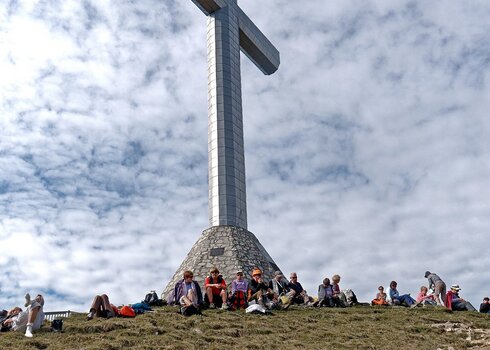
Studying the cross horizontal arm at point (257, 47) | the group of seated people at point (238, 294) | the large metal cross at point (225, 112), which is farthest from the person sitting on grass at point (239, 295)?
the cross horizontal arm at point (257, 47)

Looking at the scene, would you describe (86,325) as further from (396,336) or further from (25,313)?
(396,336)

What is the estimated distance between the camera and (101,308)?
671 inches

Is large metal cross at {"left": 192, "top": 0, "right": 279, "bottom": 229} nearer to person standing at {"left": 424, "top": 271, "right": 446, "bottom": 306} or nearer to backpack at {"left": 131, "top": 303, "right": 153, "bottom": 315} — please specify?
person standing at {"left": 424, "top": 271, "right": 446, "bottom": 306}

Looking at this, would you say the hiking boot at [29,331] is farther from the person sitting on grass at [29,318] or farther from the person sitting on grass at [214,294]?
the person sitting on grass at [214,294]

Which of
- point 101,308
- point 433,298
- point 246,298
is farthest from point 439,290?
point 101,308

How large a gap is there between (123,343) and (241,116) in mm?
22567

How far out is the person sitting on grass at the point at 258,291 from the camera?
1908cm

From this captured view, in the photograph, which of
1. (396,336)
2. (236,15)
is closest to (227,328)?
(396,336)

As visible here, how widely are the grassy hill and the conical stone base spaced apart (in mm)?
9833

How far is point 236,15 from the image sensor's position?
3691 centimetres

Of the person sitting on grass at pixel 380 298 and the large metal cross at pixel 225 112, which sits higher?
the large metal cross at pixel 225 112

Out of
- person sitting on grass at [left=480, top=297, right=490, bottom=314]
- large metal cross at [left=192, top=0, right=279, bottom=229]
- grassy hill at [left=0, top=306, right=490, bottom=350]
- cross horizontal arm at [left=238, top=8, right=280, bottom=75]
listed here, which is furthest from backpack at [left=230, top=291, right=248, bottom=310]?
cross horizontal arm at [left=238, top=8, right=280, bottom=75]

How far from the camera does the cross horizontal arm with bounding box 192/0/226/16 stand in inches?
1384

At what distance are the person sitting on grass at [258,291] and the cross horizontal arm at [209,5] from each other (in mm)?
20548
